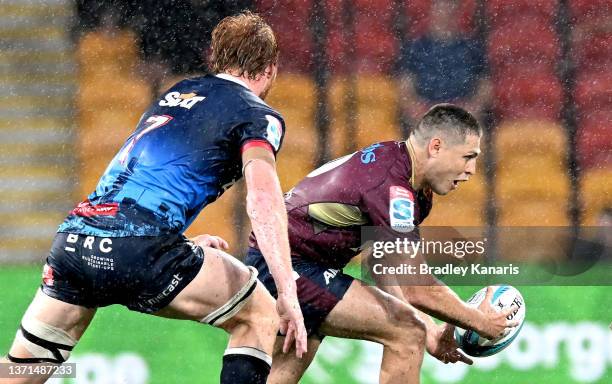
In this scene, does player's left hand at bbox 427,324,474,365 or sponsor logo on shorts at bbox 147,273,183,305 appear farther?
player's left hand at bbox 427,324,474,365

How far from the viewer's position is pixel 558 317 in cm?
683

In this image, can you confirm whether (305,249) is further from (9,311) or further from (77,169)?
(77,169)

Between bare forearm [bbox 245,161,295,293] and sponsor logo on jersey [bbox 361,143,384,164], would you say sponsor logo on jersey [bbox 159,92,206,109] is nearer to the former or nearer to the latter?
bare forearm [bbox 245,161,295,293]

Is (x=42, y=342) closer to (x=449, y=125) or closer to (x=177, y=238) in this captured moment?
(x=177, y=238)

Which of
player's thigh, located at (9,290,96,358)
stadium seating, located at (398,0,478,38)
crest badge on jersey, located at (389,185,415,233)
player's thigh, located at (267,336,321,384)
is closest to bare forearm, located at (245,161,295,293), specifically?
player's thigh, located at (9,290,96,358)

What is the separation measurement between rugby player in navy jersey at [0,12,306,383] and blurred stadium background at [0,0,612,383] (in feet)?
12.1

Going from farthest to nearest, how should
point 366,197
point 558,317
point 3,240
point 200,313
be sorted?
point 3,240 → point 558,317 → point 366,197 → point 200,313

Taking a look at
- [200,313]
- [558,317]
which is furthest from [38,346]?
[558,317]

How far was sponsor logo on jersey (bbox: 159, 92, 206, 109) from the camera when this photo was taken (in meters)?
4.40

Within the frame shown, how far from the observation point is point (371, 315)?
5.23 m

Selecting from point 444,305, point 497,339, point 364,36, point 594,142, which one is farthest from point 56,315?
point 594,142

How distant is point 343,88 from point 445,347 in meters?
3.13

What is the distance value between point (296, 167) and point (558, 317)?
A: 2.28 m

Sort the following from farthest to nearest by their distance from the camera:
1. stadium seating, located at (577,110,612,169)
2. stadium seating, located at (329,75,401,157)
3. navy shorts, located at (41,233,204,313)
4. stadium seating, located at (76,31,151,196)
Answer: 1. stadium seating, located at (577,110,612,169)
2. stadium seating, located at (76,31,151,196)
3. stadium seating, located at (329,75,401,157)
4. navy shorts, located at (41,233,204,313)
